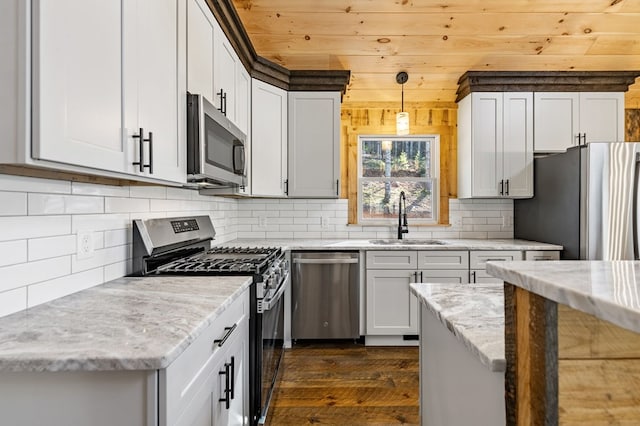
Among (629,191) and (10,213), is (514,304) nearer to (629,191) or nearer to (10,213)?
(10,213)

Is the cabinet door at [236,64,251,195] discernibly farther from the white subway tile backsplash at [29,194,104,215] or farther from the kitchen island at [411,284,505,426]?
the kitchen island at [411,284,505,426]

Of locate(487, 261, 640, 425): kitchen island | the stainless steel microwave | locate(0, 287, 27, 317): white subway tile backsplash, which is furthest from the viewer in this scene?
the stainless steel microwave

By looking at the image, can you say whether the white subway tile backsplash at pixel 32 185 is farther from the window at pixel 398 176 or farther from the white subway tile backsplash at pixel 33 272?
the window at pixel 398 176

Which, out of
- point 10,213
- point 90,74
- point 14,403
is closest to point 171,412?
point 14,403

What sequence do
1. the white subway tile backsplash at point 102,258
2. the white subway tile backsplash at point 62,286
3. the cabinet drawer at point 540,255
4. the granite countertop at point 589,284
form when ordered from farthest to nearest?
1. the cabinet drawer at point 540,255
2. the white subway tile backsplash at point 102,258
3. the white subway tile backsplash at point 62,286
4. the granite countertop at point 589,284

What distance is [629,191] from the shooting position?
9.43 ft

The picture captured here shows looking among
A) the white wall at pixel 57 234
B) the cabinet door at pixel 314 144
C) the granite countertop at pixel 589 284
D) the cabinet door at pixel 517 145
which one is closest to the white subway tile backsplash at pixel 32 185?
the white wall at pixel 57 234

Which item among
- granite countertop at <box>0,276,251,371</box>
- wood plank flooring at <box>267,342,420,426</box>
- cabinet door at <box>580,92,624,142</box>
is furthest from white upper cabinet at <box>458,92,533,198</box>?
granite countertop at <box>0,276,251,371</box>

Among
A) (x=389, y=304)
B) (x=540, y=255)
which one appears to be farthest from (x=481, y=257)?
(x=389, y=304)

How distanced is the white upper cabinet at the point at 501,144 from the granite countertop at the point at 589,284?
296 centimetres

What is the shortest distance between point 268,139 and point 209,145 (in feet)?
4.74

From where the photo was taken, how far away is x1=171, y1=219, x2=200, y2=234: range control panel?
222 cm

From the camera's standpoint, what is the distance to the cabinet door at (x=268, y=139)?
325 cm

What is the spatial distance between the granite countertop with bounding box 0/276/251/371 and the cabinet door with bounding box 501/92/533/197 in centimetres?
292
